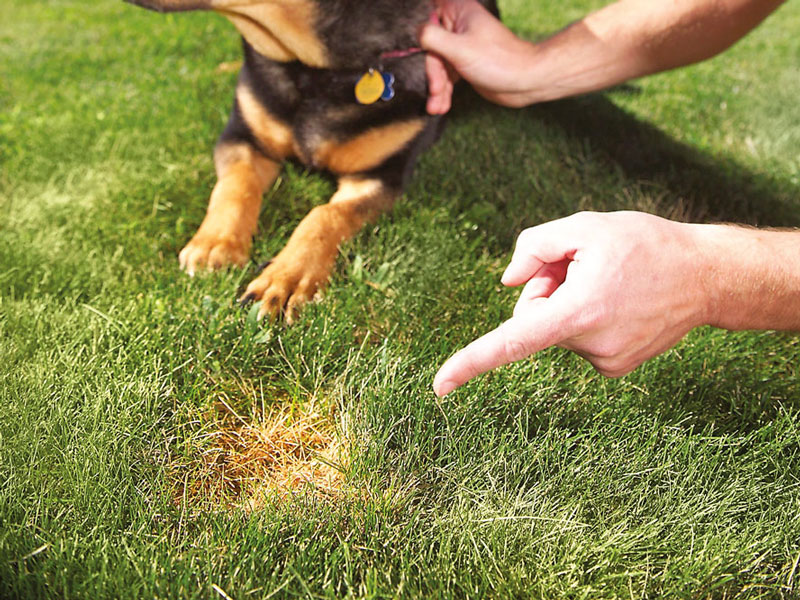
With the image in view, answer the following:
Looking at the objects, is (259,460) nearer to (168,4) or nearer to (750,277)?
(750,277)

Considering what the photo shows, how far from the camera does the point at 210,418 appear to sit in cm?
180

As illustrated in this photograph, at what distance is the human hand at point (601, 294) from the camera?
1351 millimetres

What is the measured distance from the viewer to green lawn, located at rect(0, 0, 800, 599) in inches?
56.2

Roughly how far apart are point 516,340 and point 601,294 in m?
0.20

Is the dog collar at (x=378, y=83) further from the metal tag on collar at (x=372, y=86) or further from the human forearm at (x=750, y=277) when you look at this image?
the human forearm at (x=750, y=277)

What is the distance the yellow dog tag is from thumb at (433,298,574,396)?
5.60 feet

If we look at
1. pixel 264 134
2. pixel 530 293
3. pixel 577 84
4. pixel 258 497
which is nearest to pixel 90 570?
pixel 258 497

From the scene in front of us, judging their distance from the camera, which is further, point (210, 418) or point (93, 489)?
point (210, 418)

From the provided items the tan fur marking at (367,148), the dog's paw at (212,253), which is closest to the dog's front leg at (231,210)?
the dog's paw at (212,253)

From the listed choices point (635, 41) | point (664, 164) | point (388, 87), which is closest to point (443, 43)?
point (388, 87)

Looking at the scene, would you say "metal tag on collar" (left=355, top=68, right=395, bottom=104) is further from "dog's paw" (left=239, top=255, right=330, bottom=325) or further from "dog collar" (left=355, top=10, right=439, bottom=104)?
"dog's paw" (left=239, top=255, right=330, bottom=325)

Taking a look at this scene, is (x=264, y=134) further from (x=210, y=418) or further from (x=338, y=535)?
(x=338, y=535)

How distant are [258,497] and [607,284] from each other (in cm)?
96

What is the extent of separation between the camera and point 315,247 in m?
2.44
